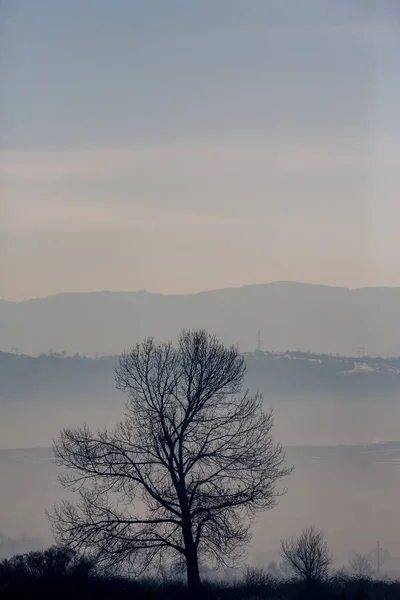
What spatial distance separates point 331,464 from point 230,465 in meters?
166

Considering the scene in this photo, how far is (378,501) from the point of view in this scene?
13238cm

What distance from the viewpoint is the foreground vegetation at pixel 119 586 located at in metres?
18.0

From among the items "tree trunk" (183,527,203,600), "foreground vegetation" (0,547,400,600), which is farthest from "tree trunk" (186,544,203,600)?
"foreground vegetation" (0,547,400,600)

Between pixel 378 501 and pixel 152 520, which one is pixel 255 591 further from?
pixel 378 501

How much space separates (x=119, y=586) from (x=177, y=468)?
3.65 meters

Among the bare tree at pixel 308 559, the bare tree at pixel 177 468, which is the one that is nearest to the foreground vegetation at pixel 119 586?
the bare tree at pixel 308 559

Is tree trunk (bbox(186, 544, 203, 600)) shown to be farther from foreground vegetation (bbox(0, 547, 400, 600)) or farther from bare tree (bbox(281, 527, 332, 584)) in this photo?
bare tree (bbox(281, 527, 332, 584))

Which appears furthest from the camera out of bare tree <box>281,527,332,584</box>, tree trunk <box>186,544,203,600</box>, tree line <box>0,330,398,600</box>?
bare tree <box>281,527,332,584</box>

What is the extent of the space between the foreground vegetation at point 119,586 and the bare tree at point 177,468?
2.53ft

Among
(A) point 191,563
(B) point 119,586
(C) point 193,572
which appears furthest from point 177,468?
(B) point 119,586

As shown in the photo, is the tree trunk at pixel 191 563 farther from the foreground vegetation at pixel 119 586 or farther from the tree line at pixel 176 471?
the foreground vegetation at pixel 119 586

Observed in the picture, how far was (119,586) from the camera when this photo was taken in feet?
63.1

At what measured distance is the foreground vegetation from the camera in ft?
59.2

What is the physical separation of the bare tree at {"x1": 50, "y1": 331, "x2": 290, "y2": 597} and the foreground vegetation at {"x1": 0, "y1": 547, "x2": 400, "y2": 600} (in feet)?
2.53
